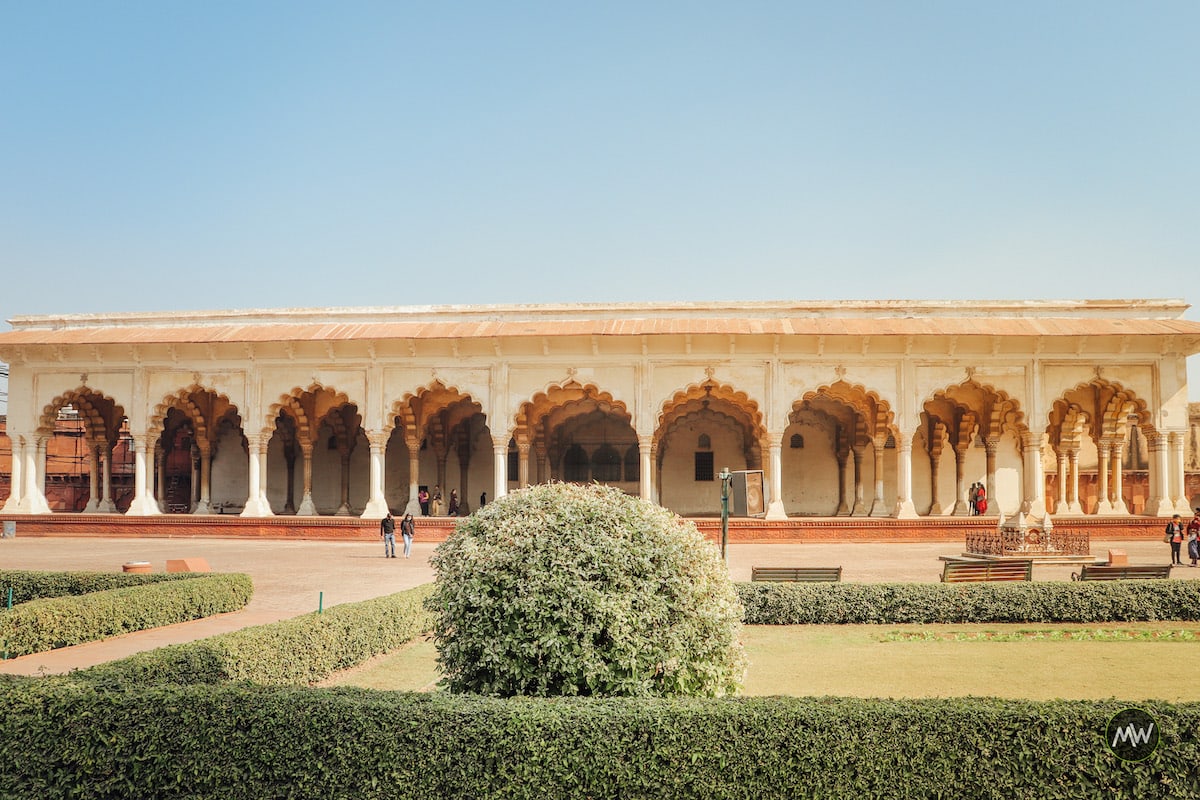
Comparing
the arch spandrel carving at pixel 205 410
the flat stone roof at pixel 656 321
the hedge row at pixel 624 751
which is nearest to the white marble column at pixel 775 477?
the flat stone roof at pixel 656 321

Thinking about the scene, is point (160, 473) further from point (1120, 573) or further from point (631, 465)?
point (1120, 573)

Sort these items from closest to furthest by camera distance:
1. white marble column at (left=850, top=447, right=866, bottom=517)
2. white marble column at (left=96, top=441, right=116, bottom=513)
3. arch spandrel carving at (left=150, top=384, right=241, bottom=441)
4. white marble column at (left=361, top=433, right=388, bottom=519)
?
white marble column at (left=361, top=433, right=388, bottom=519)
arch spandrel carving at (left=150, top=384, right=241, bottom=441)
white marble column at (left=96, top=441, right=116, bottom=513)
white marble column at (left=850, top=447, right=866, bottom=517)

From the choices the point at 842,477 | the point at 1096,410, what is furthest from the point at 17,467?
the point at 1096,410

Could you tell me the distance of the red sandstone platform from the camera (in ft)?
69.9

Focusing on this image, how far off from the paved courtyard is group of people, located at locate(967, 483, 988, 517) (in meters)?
4.02

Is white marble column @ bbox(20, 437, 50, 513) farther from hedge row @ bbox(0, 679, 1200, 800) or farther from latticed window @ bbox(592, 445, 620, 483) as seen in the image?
hedge row @ bbox(0, 679, 1200, 800)

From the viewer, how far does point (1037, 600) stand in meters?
11.2

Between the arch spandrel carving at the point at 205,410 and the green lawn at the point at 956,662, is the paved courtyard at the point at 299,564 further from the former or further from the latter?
the arch spandrel carving at the point at 205,410

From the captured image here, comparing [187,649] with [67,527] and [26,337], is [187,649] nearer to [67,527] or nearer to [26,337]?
[67,527]

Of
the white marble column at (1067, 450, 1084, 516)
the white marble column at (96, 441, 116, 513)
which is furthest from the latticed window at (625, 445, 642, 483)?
the white marble column at (96, 441, 116, 513)

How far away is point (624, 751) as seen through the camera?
468 centimetres

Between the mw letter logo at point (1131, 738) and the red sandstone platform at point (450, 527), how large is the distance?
16.2 m

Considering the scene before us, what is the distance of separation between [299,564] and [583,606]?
41.8ft

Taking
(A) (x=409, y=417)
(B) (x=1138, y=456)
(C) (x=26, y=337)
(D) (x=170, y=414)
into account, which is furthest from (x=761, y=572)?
(B) (x=1138, y=456)
